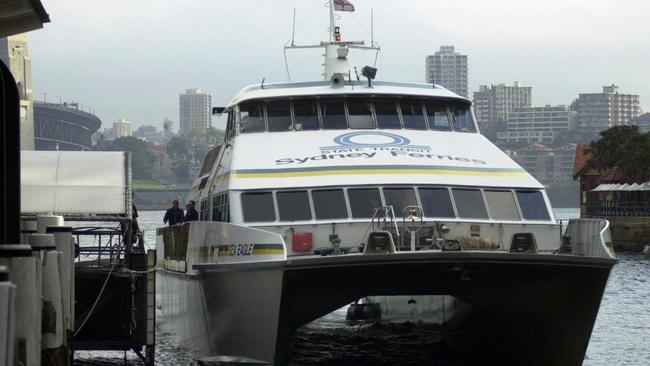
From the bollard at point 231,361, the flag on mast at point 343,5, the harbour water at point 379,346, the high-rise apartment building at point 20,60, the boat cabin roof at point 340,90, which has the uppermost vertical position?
the high-rise apartment building at point 20,60

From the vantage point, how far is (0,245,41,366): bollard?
11.6m

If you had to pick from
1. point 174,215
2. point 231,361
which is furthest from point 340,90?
point 174,215

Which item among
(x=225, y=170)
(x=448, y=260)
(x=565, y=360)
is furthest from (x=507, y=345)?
(x=225, y=170)

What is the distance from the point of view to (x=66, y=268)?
16.9 m

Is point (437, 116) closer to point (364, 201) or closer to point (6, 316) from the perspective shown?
point (364, 201)

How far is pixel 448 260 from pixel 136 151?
588 feet

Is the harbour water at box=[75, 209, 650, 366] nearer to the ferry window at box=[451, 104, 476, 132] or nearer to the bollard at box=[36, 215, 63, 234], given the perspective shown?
the ferry window at box=[451, 104, 476, 132]

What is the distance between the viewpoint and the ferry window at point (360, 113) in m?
21.7

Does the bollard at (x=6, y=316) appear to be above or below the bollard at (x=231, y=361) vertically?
above

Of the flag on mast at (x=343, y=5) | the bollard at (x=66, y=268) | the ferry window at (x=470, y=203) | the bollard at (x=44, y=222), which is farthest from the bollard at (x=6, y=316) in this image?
the flag on mast at (x=343, y=5)

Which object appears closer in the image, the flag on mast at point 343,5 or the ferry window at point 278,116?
the ferry window at point 278,116

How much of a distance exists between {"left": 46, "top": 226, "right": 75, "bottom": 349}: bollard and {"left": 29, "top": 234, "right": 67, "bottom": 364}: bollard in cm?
155

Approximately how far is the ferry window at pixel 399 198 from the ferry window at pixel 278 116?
289 centimetres

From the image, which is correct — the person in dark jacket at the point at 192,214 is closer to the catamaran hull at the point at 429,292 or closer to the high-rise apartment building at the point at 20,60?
the catamaran hull at the point at 429,292
